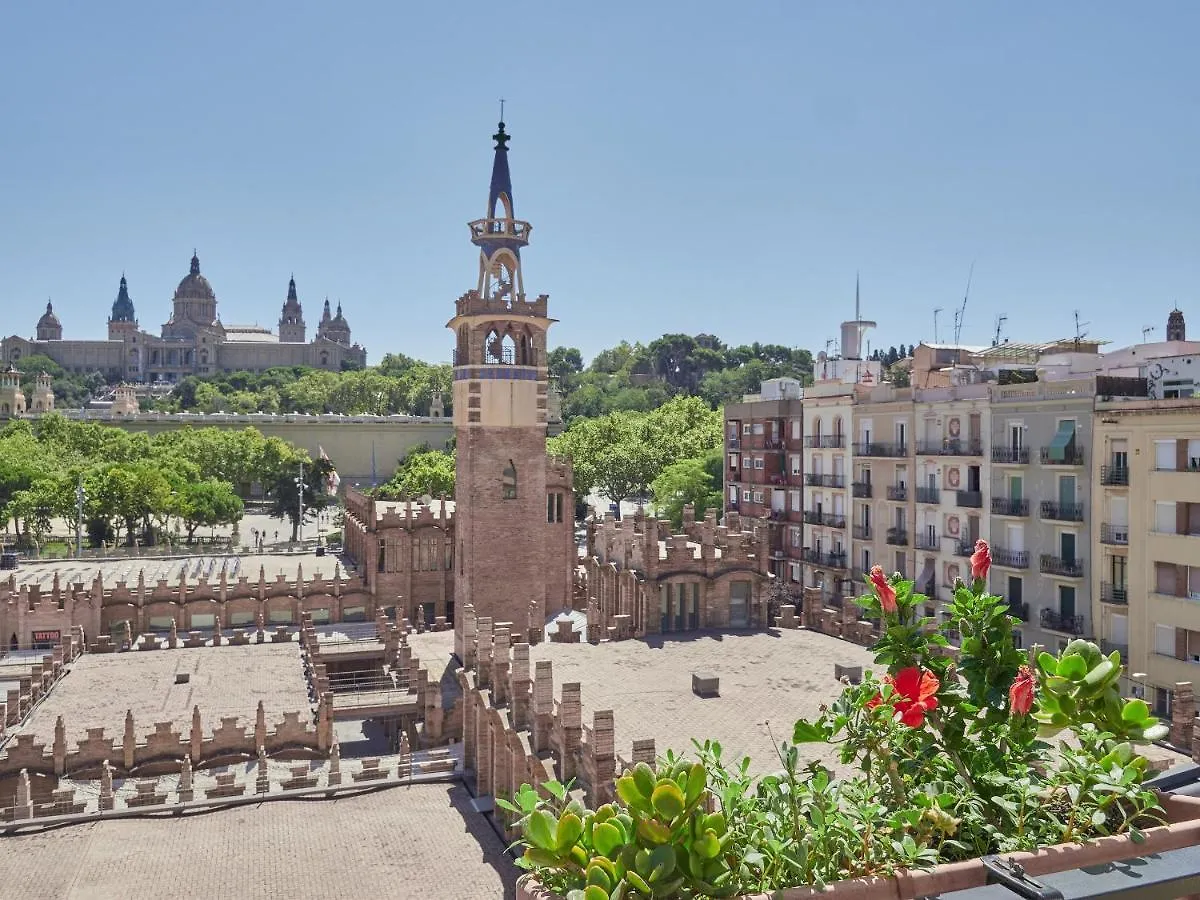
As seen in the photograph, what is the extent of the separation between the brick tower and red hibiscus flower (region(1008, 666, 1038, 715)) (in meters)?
33.8

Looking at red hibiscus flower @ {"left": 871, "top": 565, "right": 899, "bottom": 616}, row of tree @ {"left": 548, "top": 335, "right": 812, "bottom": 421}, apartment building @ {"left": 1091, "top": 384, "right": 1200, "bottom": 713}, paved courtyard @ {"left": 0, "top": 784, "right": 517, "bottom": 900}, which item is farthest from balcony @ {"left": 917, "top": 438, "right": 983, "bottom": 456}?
row of tree @ {"left": 548, "top": 335, "right": 812, "bottom": 421}

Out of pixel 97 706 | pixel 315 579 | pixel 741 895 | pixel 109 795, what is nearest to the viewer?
pixel 741 895

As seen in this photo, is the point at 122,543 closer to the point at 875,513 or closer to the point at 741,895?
the point at 875,513

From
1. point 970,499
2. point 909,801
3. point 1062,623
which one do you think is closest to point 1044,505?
point 970,499

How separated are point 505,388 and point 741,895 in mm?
35682

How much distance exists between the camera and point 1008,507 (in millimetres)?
40188

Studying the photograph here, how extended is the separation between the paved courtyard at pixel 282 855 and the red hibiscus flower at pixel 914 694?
14695mm

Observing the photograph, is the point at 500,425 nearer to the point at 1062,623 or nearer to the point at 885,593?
the point at 1062,623

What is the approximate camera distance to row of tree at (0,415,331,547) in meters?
81.0

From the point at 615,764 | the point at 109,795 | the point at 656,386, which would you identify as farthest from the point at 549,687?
the point at 656,386

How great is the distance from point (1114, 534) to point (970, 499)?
291 inches

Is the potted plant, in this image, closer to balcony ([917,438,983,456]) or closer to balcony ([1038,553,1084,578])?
balcony ([1038,553,1084,578])

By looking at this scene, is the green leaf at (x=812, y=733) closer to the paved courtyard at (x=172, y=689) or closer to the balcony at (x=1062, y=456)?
the paved courtyard at (x=172, y=689)

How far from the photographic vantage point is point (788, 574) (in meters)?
55.8
